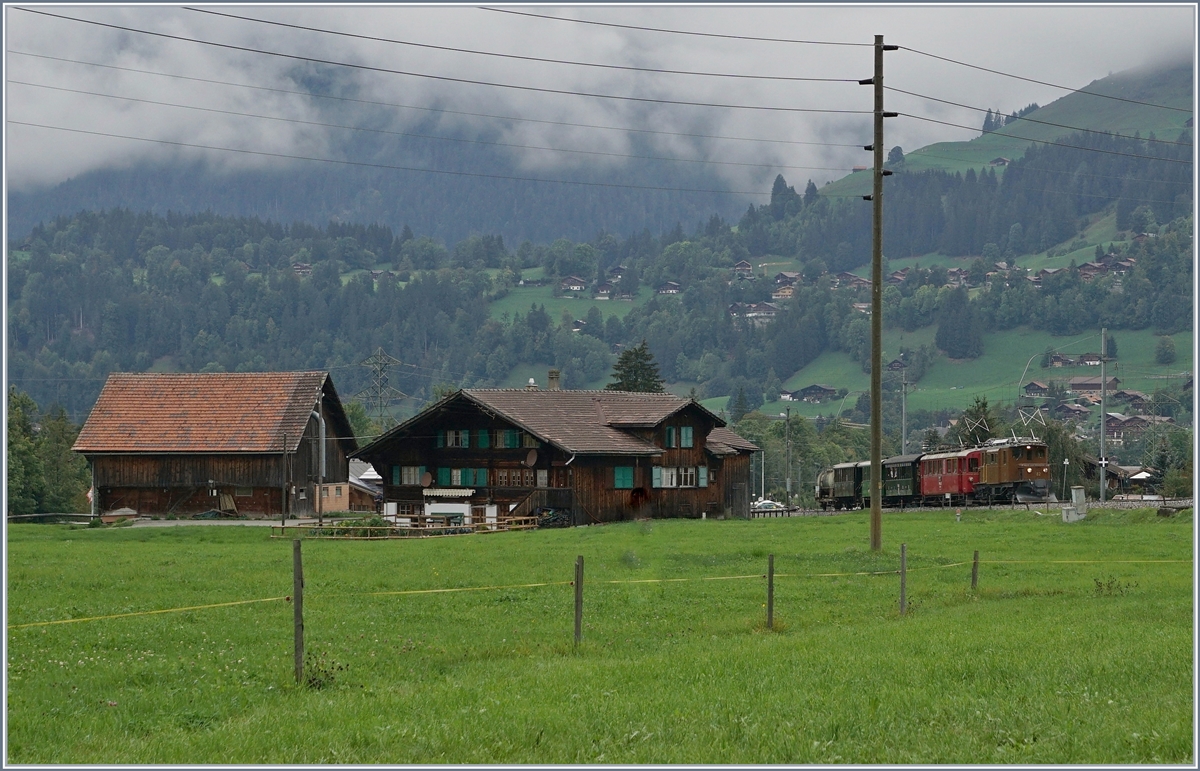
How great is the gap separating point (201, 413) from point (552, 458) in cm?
1983

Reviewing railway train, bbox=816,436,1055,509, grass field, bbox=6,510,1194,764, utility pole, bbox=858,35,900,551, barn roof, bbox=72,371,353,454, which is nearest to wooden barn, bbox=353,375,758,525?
barn roof, bbox=72,371,353,454

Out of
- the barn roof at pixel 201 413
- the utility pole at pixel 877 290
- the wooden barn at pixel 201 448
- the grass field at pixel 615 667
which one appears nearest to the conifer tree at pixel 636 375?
the barn roof at pixel 201 413

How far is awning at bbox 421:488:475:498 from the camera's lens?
2539 inches

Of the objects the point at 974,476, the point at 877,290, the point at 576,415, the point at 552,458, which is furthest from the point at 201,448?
the point at 974,476

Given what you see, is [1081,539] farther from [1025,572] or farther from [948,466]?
[948,466]

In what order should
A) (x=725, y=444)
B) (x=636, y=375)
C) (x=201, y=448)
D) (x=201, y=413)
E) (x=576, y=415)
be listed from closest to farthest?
1. (x=576, y=415)
2. (x=201, y=448)
3. (x=201, y=413)
4. (x=725, y=444)
5. (x=636, y=375)

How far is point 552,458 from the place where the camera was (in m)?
62.4

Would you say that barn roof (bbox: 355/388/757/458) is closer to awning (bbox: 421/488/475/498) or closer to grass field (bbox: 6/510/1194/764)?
awning (bbox: 421/488/475/498)

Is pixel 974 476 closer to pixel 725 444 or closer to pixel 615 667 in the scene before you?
pixel 725 444

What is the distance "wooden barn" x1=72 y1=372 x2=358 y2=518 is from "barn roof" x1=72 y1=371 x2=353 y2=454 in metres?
0.05

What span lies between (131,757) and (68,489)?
10287cm

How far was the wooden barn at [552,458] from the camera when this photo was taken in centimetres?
6178

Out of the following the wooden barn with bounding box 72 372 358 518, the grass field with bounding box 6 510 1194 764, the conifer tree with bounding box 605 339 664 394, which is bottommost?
the grass field with bounding box 6 510 1194 764

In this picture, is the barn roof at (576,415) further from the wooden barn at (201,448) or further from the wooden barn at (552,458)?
the wooden barn at (201,448)
